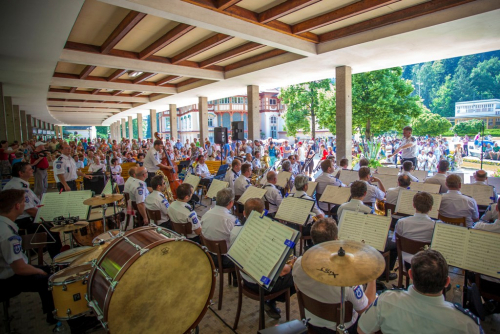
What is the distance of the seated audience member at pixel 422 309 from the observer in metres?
1.65

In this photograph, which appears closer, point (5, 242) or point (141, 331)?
point (141, 331)

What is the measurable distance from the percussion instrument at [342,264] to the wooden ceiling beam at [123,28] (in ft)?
21.0

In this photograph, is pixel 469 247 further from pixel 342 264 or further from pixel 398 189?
pixel 398 189

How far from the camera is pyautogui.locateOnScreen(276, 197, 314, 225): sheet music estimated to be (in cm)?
388

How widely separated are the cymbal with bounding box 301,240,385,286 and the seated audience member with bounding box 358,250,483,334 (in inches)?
9.3

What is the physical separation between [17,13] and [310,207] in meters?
5.78

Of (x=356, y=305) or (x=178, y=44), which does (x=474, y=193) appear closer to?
(x=356, y=305)

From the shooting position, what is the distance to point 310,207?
387cm

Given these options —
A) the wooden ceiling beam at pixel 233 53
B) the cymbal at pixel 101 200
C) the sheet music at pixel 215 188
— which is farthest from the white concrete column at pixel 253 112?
the cymbal at pixel 101 200

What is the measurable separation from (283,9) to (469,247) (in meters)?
5.82

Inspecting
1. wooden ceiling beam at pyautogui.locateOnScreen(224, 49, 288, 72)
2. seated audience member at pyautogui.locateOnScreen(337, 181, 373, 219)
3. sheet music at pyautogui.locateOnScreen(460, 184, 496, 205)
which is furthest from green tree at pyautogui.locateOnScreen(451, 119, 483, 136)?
seated audience member at pyautogui.locateOnScreen(337, 181, 373, 219)

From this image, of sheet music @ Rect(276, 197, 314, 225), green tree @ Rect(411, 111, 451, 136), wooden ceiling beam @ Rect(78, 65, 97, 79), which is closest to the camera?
sheet music @ Rect(276, 197, 314, 225)

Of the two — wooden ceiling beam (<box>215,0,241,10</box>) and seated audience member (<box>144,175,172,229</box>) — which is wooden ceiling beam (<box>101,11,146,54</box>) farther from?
seated audience member (<box>144,175,172,229</box>)

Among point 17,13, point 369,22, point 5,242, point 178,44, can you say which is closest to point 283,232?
point 5,242
